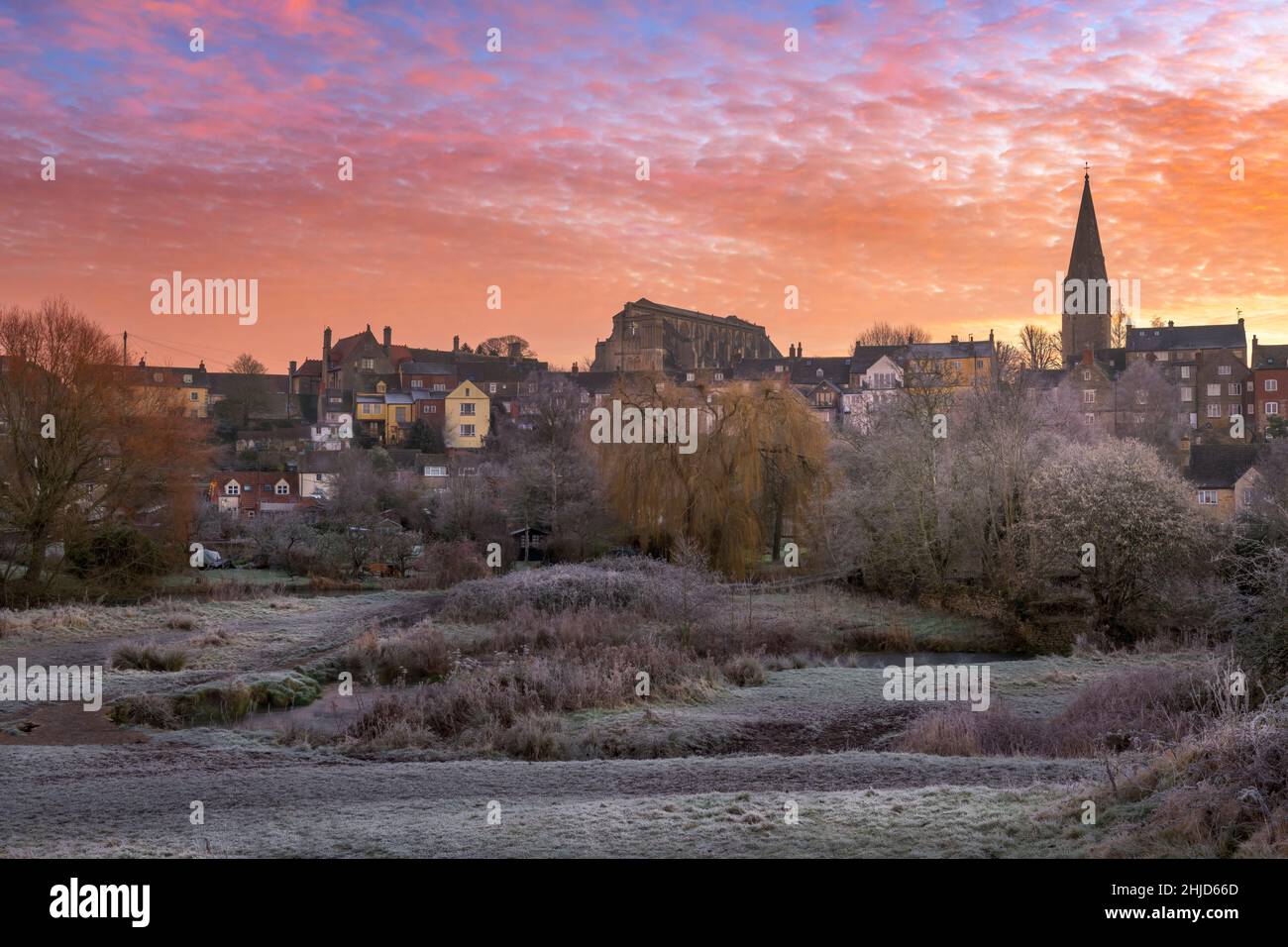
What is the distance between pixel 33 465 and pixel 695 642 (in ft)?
80.5

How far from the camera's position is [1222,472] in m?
56.7

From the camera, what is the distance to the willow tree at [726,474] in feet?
130

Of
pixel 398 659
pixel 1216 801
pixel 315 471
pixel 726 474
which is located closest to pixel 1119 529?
pixel 726 474

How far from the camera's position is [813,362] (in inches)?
3932

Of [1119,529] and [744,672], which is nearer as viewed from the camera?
[744,672]

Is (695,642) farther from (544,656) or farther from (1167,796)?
(1167,796)

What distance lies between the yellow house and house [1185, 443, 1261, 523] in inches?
2047

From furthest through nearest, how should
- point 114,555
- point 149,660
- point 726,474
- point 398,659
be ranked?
point 726,474 < point 114,555 < point 398,659 < point 149,660

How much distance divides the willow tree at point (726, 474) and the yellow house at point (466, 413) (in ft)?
147

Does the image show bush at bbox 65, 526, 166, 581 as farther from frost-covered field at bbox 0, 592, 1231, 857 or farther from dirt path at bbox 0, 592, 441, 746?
frost-covered field at bbox 0, 592, 1231, 857

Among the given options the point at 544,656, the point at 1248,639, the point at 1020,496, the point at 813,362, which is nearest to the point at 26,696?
the point at 544,656

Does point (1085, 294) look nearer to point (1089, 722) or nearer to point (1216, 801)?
point (1089, 722)

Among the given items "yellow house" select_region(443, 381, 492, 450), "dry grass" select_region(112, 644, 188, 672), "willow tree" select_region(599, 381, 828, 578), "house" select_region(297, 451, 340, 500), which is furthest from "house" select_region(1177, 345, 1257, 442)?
"dry grass" select_region(112, 644, 188, 672)

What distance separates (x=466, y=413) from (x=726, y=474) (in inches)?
1946
